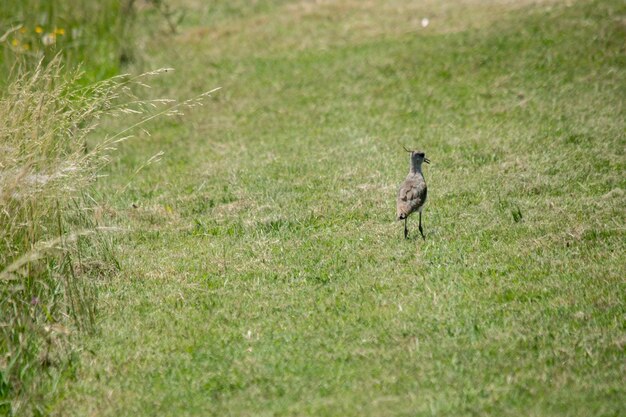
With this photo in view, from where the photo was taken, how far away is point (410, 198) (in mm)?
7941

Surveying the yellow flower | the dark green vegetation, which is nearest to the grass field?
the dark green vegetation

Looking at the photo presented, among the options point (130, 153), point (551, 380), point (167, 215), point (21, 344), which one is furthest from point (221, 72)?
point (551, 380)

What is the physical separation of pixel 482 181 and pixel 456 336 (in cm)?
362

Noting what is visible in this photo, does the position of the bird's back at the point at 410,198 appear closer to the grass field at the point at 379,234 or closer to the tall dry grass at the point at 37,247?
the grass field at the point at 379,234

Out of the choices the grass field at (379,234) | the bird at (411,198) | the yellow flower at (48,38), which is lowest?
the grass field at (379,234)

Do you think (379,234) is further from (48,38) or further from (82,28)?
(82,28)

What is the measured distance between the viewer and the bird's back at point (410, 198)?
784 cm

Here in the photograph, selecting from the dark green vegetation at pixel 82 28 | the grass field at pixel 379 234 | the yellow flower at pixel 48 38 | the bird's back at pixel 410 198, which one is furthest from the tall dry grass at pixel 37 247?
the dark green vegetation at pixel 82 28

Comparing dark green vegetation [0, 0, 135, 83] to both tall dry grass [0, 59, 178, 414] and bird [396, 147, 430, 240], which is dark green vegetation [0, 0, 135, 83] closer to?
tall dry grass [0, 59, 178, 414]

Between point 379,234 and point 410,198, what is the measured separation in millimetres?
494

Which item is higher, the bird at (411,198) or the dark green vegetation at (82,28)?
the dark green vegetation at (82,28)

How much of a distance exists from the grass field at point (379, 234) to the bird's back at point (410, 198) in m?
0.29

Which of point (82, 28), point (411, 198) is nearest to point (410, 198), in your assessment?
point (411, 198)

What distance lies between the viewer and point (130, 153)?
467 inches
